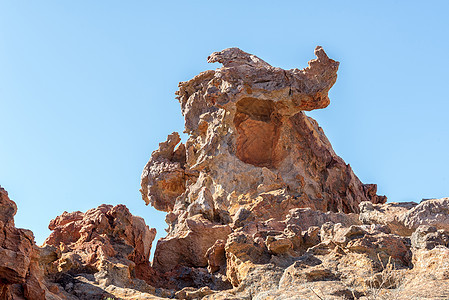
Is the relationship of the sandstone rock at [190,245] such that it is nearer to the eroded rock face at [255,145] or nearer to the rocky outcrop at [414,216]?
the eroded rock face at [255,145]

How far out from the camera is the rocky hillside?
13781 millimetres

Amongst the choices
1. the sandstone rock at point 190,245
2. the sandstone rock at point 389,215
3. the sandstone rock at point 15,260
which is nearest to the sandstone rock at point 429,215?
the sandstone rock at point 389,215

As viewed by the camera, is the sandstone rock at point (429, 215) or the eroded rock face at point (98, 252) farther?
the sandstone rock at point (429, 215)

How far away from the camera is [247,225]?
2064 centimetres

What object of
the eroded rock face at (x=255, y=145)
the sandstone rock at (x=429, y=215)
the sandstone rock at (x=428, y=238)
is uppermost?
the eroded rock face at (x=255, y=145)

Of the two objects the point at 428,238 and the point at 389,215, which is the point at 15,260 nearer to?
the point at 428,238

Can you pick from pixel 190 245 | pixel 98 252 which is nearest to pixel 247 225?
pixel 190 245

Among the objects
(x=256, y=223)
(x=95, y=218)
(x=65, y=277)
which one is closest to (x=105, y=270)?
(x=65, y=277)

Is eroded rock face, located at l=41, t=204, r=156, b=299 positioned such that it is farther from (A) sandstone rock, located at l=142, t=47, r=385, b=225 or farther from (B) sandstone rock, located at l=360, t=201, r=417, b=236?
(B) sandstone rock, located at l=360, t=201, r=417, b=236

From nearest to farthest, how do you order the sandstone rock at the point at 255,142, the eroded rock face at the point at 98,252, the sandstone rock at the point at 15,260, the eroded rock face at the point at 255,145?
the sandstone rock at the point at 15,260
the eroded rock face at the point at 98,252
the eroded rock face at the point at 255,145
the sandstone rock at the point at 255,142

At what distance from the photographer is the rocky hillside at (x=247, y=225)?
13.8 m

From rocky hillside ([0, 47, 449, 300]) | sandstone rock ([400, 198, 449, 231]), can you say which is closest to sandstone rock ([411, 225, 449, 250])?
rocky hillside ([0, 47, 449, 300])

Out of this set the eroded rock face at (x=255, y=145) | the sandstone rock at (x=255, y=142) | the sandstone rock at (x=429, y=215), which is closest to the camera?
the sandstone rock at (x=429, y=215)

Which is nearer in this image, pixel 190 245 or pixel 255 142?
pixel 190 245
